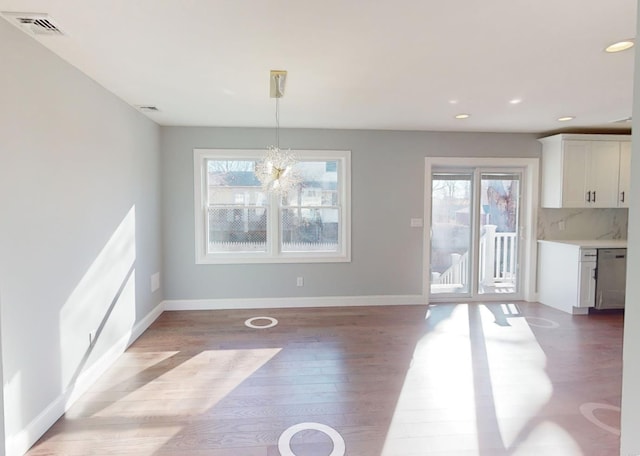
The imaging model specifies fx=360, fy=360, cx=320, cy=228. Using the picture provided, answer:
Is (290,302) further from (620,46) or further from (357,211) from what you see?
(620,46)

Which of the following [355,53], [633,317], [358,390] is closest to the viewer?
[633,317]

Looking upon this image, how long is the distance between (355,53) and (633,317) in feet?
7.23

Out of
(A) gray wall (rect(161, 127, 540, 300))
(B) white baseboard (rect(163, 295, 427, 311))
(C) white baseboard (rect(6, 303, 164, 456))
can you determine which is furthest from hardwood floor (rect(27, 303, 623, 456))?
(A) gray wall (rect(161, 127, 540, 300))

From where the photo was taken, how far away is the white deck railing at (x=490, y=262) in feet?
17.6

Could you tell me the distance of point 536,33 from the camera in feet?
7.14

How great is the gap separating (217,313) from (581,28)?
4.55 meters

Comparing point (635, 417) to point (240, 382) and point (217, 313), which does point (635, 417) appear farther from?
point (217, 313)

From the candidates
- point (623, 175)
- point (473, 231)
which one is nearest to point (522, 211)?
point (473, 231)

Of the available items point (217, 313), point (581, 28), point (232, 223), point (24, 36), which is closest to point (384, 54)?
point (581, 28)

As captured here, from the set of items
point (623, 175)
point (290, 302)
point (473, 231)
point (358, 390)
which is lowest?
point (358, 390)

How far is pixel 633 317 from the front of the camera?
2.85 feet

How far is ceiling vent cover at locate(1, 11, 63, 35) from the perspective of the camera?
194 cm

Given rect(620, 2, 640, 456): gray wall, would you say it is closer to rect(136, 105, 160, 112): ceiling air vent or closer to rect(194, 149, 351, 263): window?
rect(136, 105, 160, 112): ceiling air vent

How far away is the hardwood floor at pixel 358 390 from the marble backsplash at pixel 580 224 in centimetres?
140
